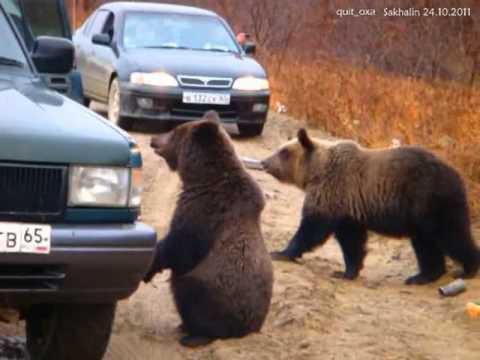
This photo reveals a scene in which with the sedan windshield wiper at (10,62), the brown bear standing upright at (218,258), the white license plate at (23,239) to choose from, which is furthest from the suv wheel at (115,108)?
the white license plate at (23,239)

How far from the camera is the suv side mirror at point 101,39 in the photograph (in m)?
15.5

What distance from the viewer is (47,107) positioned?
214 inches

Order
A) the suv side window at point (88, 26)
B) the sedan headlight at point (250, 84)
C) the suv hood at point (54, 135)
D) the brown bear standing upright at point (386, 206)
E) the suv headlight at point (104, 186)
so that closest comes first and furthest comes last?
the suv hood at point (54, 135) → the suv headlight at point (104, 186) → the brown bear standing upright at point (386, 206) → the sedan headlight at point (250, 84) → the suv side window at point (88, 26)

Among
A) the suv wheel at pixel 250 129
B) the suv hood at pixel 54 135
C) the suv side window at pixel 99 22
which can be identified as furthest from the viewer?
the suv side window at pixel 99 22

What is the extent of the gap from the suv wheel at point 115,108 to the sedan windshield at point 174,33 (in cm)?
63

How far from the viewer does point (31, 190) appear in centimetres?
487

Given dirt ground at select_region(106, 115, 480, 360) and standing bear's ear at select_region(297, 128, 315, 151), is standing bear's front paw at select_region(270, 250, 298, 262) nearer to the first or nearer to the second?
dirt ground at select_region(106, 115, 480, 360)

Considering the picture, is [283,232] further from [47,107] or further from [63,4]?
[47,107]

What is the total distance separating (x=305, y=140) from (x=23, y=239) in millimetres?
5249

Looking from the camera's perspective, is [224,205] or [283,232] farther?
[283,232]

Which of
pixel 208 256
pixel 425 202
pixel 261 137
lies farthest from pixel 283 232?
pixel 261 137

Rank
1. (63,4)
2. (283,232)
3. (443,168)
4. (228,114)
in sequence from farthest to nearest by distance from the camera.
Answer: (228,114) → (63,4) → (283,232) → (443,168)

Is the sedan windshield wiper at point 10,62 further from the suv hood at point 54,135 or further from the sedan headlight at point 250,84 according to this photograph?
the sedan headlight at point 250,84

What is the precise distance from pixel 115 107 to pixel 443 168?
277 inches
